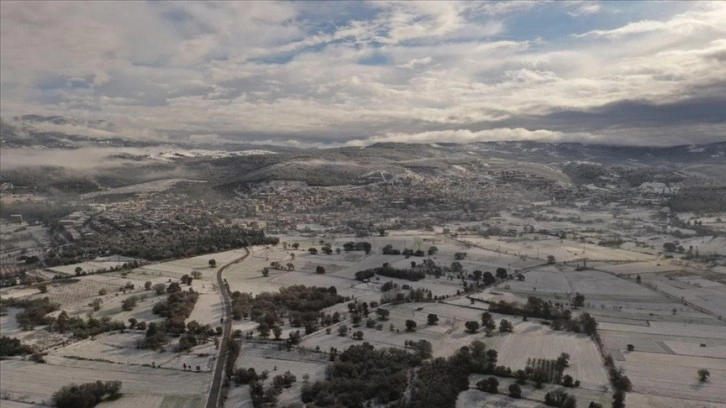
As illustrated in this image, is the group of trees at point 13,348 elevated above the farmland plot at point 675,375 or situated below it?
below

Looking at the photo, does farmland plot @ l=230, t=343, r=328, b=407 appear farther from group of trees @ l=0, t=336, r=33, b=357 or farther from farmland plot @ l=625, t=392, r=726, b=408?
farmland plot @ l=625, t=392, r=726, b=408

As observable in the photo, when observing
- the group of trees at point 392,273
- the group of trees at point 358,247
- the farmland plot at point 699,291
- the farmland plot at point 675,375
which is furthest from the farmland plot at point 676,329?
the group of trees at point 358,247

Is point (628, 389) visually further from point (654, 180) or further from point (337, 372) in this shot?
point (654, 180)

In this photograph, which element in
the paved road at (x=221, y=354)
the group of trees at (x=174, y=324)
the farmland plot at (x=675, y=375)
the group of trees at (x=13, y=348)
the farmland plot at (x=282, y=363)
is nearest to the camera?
the farmland plot at (x=675, y=375)

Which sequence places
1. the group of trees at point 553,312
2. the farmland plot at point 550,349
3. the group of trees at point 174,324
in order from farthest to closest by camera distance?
the group of trees at point 553,312, the group of trees at point 174,324, the farmland plot at point 550,349

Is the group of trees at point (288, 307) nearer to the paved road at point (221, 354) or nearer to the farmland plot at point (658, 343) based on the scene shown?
the paved road at point (221, 354)

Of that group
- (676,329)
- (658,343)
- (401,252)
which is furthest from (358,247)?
(658,343)

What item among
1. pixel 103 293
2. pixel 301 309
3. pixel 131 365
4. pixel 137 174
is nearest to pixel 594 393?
pixel 301 309

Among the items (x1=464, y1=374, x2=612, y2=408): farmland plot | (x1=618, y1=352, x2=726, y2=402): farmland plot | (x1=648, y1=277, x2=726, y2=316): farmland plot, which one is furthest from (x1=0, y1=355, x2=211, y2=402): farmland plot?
(x1=648, y1=277, x2=726, y2=316): farmland plot
